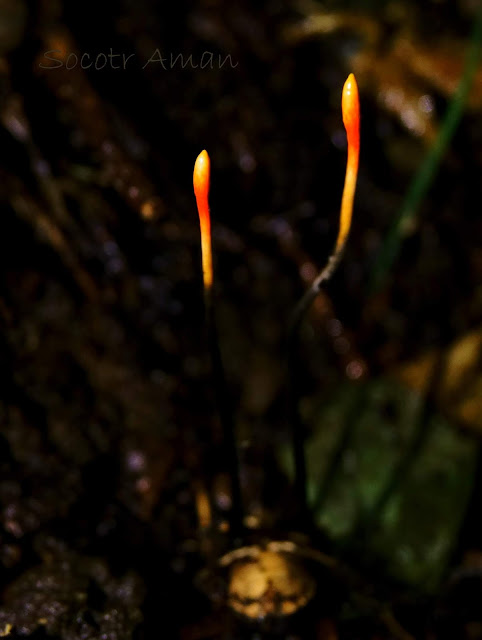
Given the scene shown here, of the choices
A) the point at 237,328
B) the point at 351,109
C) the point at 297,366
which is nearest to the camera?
the point at 351,109

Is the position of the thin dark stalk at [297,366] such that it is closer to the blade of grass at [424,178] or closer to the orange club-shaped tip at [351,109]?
the orange club-shaped tip at [351,109]

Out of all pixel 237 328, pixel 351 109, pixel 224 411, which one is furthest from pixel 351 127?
pixel 237 328

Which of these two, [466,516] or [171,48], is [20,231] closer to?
[171,48]

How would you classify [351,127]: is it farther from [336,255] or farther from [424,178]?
[424,178]

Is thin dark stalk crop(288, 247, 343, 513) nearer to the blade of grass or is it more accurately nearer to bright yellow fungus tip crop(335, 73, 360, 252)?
bright yellow fungus tip crop(335, 73, 360, 252)

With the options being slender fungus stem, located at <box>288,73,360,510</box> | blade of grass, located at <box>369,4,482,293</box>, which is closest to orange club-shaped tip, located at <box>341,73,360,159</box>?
slender fungus stem, located at <box>288,73,360,510</box>

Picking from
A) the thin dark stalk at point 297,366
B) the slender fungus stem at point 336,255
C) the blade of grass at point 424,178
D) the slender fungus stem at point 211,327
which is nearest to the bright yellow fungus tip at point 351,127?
the slender fungus stem at point 336,255
